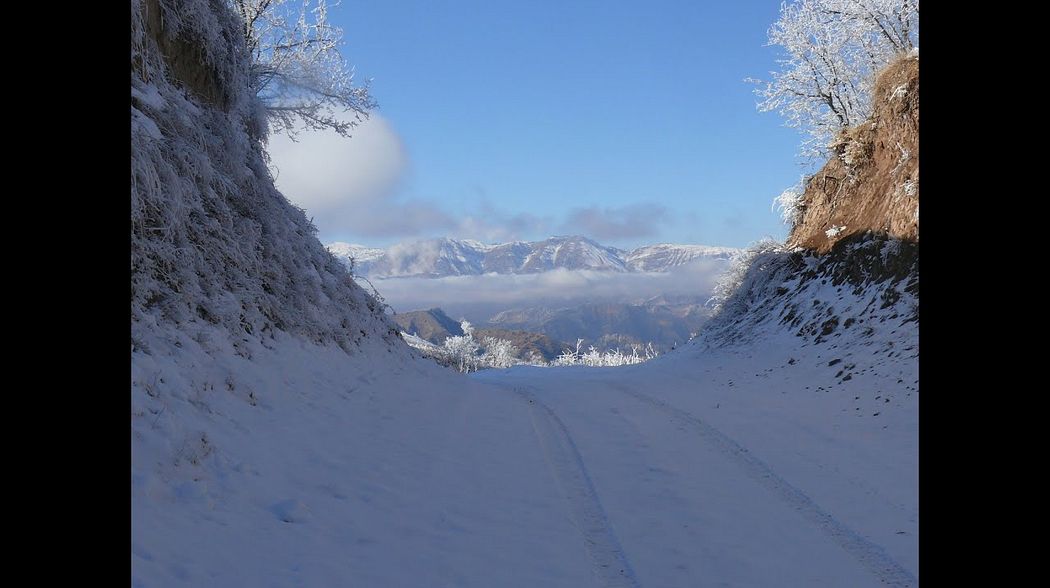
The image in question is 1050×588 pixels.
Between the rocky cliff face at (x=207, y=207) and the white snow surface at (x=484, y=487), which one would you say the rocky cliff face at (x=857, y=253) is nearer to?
the white snow surface at (x=484, y=487)

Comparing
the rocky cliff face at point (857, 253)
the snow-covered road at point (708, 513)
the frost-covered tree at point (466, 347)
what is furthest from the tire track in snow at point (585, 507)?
the frost-covered tree at point (466, 347)

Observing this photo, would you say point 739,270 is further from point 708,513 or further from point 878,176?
point 708,513

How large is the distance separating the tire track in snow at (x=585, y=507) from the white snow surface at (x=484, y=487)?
28 mm

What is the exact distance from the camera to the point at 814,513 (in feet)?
19.5

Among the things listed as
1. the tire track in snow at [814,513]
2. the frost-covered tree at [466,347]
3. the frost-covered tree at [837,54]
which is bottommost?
the tire track in snow at [814,513]

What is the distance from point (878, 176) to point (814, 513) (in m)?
17.9

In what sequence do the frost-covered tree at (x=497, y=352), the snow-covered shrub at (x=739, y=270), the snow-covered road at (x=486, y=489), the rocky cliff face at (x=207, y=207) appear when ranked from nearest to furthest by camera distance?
the snow-covered road at (x=486, y=489) → the rocky cliff face at (x=207, y=207) → the snow-covered shrub at (x=739, y=270) → the frost-covered tree at (x=497, y=352)

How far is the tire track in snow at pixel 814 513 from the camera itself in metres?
4.64

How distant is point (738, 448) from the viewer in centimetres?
863

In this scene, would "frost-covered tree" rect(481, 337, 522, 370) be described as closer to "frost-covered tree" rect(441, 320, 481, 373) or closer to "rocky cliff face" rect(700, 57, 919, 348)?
"frost-covered tree" rect(441, 320, 481, 373)

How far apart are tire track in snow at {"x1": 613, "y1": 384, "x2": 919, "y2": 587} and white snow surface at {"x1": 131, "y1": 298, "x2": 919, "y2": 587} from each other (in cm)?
3

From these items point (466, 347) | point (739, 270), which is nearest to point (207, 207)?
point (739, 270)

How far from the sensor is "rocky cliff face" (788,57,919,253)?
58.6 ft
